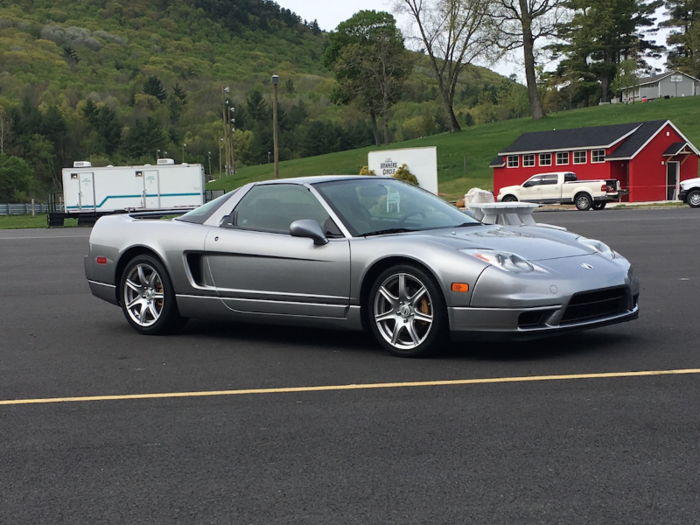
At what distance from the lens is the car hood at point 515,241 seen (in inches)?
262

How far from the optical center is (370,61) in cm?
10106

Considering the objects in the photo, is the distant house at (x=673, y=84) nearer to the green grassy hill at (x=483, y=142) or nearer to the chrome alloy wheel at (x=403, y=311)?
the green grassy hill at (x=483, y=142)

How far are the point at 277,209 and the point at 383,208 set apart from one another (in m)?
0.90

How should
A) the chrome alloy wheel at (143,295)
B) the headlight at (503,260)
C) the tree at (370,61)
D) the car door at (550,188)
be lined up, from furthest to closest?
the tree at (370,61), the car door at (550,188), the chrome alloy wheel at (143,295), the headlight at (503,260)

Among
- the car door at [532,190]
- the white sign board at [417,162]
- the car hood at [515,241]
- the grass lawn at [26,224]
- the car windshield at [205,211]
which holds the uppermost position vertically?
the white sign board at [417,162]

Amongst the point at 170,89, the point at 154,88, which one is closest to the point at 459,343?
the point at 154,88

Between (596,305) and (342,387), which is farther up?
(596,305)

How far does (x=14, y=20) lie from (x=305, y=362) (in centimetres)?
18550

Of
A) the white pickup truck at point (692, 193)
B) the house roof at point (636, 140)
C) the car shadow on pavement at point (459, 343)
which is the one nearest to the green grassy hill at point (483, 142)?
Answer: the house roof at point (636, 140)

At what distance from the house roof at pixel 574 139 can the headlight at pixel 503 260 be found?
48.3 metres

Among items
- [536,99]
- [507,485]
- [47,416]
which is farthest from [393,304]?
[536,99]

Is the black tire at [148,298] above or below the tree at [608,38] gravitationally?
below

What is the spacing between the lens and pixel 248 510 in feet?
11.5

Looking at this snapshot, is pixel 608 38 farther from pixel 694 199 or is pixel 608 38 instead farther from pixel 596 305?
pixel 596 305
